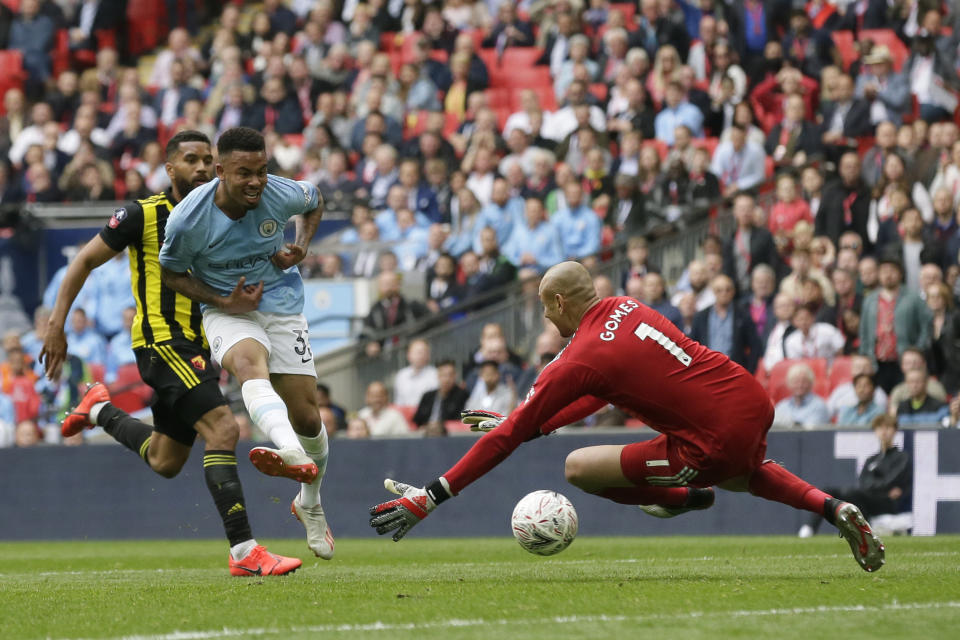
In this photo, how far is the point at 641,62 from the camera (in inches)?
751

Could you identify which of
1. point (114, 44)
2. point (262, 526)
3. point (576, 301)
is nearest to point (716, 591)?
point (576, 301)

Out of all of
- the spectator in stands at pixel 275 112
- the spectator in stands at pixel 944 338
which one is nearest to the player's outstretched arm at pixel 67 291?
the spectator in stands at pixel 944 338

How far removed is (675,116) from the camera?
60.5 feet

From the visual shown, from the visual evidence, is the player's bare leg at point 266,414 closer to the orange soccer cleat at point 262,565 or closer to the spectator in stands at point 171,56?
the orange soccer cleat at point 262,565

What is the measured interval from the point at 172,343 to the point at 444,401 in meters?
7.23

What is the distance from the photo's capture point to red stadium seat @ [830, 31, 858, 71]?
18.6 meters

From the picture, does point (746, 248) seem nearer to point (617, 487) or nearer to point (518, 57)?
point (518, 57)

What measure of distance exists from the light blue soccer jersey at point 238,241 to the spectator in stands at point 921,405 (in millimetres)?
6847

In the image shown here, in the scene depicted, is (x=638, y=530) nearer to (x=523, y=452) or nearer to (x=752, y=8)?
(x=523, y=452)

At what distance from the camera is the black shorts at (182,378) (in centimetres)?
834

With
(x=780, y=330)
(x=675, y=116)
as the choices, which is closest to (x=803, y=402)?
(x=780, y=330)

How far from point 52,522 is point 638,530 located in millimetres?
6287

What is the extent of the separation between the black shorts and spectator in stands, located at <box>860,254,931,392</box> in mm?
7613

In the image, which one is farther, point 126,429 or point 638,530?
point 638,530
